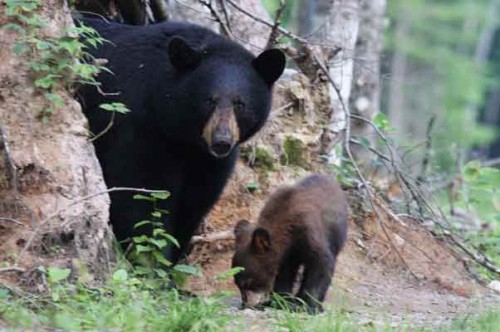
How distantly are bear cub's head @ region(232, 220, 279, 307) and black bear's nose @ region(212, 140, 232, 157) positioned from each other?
570 mm

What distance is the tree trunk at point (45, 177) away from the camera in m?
6.51

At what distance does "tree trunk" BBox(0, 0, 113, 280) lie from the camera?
651cm

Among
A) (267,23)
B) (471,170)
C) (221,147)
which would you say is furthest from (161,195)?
(471,170)

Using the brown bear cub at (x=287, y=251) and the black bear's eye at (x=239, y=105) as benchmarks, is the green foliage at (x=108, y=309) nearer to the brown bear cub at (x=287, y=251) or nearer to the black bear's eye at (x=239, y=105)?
the brown bear cub at (x=287, y=251)

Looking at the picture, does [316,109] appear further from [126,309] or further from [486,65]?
[486,65]

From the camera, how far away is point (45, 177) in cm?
679

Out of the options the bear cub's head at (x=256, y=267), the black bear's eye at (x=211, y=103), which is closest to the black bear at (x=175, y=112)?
the black bear's eye at (x=211, y=103)

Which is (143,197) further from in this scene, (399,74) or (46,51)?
(399,74)

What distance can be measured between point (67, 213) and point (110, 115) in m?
1.48

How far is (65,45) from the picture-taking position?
22.2ft

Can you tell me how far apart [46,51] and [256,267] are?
189cm

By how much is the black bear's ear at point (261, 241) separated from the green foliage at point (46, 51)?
4.57ft

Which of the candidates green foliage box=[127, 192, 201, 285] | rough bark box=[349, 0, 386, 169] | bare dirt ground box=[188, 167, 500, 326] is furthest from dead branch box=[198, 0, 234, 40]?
rough bark box=[349, 0, 386, 169]

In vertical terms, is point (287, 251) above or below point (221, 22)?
below
